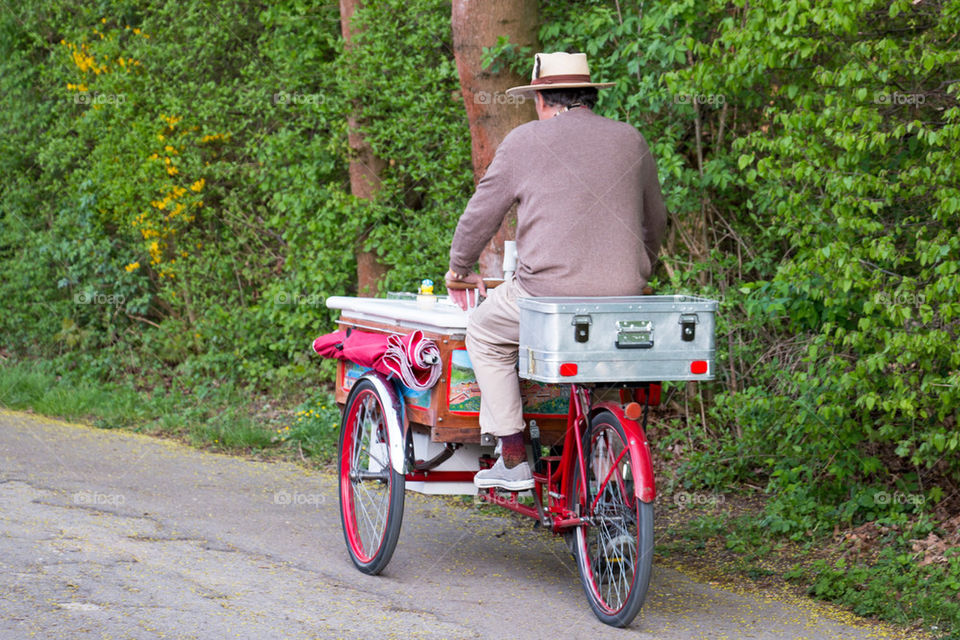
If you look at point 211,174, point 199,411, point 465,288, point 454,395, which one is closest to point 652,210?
point 465,288

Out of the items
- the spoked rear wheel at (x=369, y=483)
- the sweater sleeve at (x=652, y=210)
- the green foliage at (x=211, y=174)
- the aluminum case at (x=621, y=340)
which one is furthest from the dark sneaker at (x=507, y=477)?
the green foliage at (x=211, y=174)

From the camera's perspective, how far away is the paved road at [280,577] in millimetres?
4758

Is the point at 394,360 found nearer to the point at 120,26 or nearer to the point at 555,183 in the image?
the point at 555,183

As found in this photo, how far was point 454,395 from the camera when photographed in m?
5.39

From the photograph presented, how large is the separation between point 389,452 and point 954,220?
2.85 meters

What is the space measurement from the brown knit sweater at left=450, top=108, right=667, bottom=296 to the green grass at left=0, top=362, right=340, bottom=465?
13.3 ft

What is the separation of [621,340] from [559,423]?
40.1 inches

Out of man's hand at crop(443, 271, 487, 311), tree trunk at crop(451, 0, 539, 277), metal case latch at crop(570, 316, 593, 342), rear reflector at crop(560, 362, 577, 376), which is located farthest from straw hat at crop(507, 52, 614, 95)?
tree trunk at crop(451, 0, 539, 277)

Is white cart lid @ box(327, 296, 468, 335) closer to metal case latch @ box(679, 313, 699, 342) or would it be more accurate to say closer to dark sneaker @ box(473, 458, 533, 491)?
dark sneaker @ box(473, 458, 533, 491)

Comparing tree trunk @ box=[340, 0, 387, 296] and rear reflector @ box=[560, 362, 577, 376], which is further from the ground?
tree trunk @ box=[340, 0, 387, 296]

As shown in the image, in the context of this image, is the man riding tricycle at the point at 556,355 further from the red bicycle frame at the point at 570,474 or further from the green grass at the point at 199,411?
the green grass at the point at 199,411

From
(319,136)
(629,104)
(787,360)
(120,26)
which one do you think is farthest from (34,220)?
(787,360)

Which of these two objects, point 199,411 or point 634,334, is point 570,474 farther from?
point 199,411

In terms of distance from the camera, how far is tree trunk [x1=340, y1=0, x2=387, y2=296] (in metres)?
9.63
